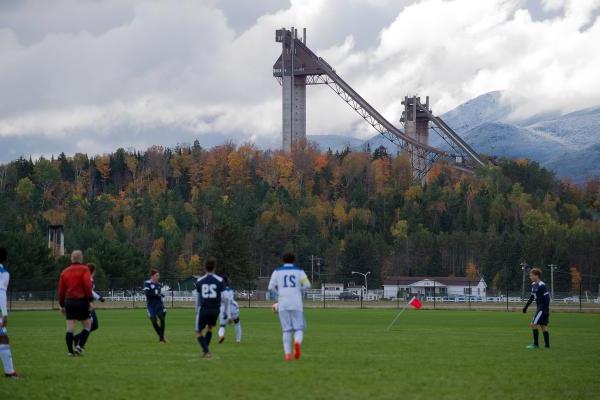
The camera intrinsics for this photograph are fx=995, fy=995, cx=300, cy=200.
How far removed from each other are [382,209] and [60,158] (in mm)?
69765

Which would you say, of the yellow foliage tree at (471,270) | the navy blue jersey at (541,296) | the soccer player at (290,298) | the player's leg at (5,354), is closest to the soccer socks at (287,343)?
the soccer player at (290,298)

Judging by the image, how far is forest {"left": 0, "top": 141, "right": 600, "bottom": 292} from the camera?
423 ft

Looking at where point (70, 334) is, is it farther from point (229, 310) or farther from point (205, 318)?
point (229, 310)

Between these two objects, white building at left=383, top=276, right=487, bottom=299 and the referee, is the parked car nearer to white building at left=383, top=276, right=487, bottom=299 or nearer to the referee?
white building at left=383, top=276, right=487, bottom=299

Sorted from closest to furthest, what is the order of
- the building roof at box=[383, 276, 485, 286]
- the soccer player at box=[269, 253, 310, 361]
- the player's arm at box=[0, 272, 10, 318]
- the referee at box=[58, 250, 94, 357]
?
the player's arm at box=[0, 272, 10, 318], the soccer player at box=[269, 253, 310, 361], the referee at box=[58, 250, 94, 357], the building roof at box=[383, 276, 485, 286]

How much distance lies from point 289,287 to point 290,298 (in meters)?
0.22

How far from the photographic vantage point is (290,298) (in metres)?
19.6

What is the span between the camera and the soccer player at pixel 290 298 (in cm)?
1958

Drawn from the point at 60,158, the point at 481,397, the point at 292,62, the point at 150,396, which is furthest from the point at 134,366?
the point at 60,158

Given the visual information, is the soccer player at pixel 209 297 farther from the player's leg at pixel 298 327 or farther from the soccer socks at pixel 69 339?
the soccer socks at pixel 69 339

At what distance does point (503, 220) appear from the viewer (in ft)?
520

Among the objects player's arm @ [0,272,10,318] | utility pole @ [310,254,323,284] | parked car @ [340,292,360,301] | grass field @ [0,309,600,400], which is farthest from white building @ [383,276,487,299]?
player's arm @ [0,272,10,318]

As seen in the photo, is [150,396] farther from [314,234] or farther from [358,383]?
[314,234]

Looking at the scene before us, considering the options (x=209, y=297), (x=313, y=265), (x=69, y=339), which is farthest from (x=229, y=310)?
(x=313, y=265)
